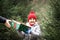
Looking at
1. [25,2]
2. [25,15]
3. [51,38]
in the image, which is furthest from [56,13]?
[25,2]

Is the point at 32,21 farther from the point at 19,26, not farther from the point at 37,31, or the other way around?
the point at 19,26

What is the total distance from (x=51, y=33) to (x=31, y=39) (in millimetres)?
1046

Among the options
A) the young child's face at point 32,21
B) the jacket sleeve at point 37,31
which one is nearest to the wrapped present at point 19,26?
the jacket sleeve at point 37,31

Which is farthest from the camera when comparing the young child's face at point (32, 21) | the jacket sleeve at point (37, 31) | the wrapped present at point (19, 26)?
the young child's face at point (32, 21)

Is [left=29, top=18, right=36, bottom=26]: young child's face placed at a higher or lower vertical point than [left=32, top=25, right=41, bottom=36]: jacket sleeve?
higher

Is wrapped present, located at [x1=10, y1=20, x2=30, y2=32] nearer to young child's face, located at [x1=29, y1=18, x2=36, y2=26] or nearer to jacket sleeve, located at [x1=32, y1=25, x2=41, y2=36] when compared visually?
jacket sleeve, located at [x1=32, y1=25, x2=41, y2=36]

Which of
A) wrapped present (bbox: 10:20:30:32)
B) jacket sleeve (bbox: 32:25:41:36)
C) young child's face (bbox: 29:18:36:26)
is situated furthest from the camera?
young child's face (bbox: 29:18:36:26)

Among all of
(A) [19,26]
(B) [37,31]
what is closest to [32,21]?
(B) [37,31]

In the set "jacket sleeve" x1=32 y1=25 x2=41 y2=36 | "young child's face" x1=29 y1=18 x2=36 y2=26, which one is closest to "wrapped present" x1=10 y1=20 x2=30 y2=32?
"jacket sleeve" x1=32 y1=25 x2=41 y2=36

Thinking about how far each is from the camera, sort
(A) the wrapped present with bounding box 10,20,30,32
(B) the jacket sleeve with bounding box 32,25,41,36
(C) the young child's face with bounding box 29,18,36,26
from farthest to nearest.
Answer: (C) the young child's face with bounding box 29,18,36,26 → (B) the jacket sleeve with bounding box 32,25,41,36 → (A) the wrapped present with bounding box 10,20,30,32

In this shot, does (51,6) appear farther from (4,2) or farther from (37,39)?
(4,2)

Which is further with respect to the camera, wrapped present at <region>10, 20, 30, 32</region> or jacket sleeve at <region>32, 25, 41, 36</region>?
jacket sleeve at <region>32, 25, 41, 36</region>

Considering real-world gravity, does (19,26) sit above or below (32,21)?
below

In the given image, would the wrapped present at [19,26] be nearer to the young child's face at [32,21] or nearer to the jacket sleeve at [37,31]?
the jacket sleeve at [37,31]
